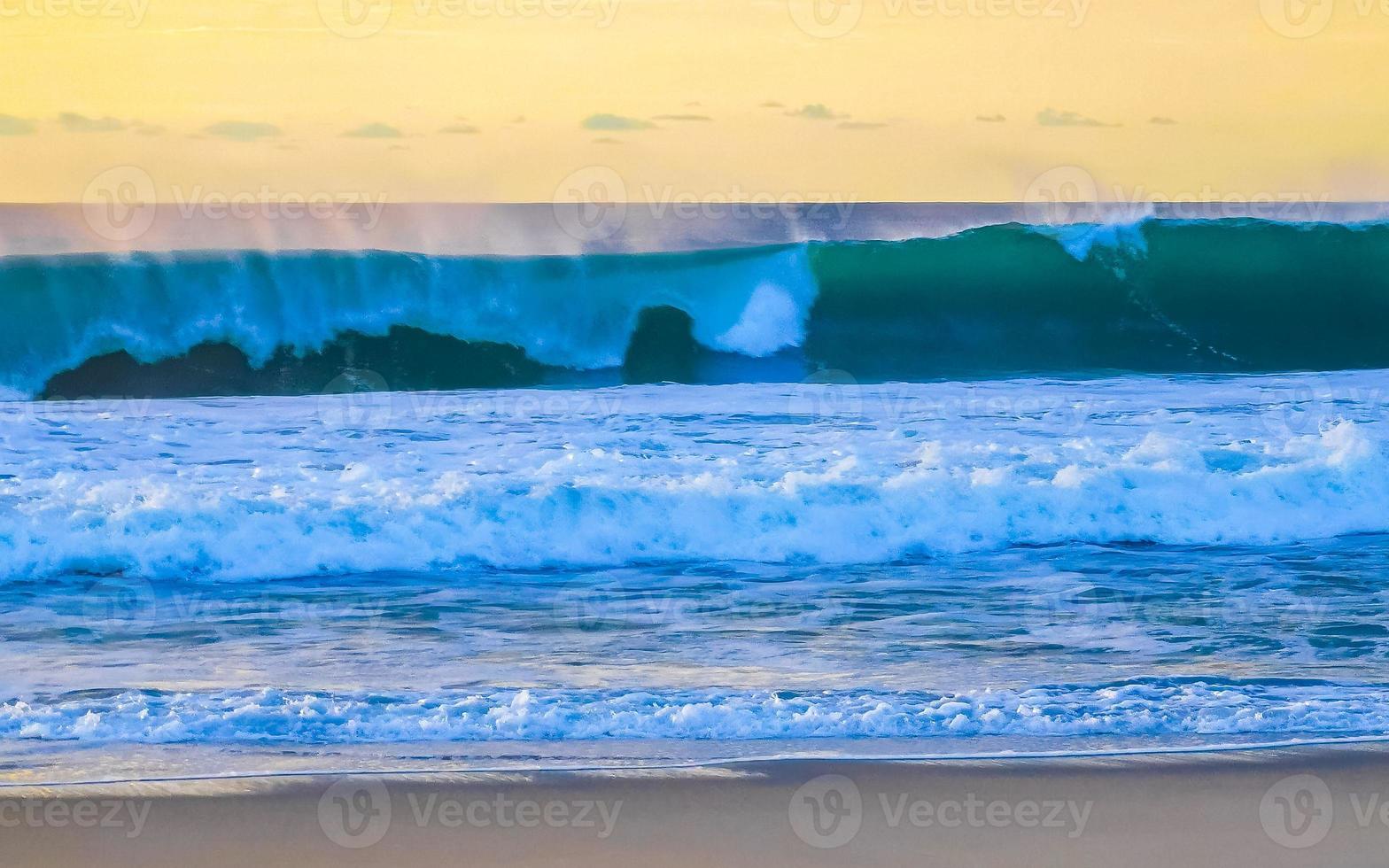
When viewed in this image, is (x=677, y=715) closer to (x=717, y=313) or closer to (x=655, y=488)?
(x=655, y=488)

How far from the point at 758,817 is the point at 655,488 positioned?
154 inches

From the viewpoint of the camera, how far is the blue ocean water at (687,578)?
395cm

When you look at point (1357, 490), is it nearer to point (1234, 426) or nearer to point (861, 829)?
point (1234, 426)

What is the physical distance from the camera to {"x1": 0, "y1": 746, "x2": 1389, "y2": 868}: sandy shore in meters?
3.15

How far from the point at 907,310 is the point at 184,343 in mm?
8227

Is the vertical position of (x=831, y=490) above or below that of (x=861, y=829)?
above

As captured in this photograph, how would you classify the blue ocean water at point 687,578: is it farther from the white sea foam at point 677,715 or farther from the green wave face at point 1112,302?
the green wave face at point 1112,302

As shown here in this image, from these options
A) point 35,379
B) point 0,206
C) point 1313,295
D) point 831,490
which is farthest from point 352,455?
point 1313,295

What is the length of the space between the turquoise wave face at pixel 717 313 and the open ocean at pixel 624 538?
0.22ft

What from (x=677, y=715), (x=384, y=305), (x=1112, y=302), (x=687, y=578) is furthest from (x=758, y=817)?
(x=1112, y=302)

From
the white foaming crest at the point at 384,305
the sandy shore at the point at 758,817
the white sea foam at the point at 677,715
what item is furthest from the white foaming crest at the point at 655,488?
the white foaming crest at the point at 384,305

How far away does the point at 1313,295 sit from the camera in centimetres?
1606

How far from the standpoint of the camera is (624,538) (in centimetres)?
678

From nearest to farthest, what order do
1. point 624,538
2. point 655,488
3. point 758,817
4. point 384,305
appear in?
1. point 758,817
2. point 624,538
3. point 655,488
4. point 384,305
